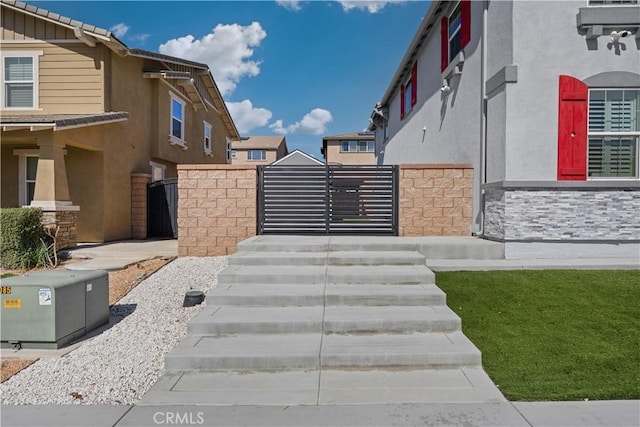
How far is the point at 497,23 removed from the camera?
6.91 metres

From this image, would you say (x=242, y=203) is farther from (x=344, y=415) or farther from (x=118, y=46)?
(x=118, y=46)

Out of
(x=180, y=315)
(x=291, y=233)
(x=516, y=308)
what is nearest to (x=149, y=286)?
(x=180, y=315)

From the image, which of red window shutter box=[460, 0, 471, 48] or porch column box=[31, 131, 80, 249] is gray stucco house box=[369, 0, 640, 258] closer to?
red window shutter box=[460, 0, 471, 48]

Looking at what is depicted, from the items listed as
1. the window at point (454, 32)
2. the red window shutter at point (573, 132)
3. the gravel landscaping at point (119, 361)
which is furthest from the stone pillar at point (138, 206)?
the red window shutter at point (573, 132)

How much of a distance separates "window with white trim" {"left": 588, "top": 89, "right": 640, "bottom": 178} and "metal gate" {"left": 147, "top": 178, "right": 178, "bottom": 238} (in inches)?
426

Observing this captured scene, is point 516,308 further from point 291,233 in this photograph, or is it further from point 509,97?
point 291,233

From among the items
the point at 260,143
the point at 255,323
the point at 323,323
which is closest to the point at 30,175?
the point at 255,323

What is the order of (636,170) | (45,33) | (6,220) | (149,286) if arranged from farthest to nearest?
(45,33) < (6,220) < (636,170) < (149,286)

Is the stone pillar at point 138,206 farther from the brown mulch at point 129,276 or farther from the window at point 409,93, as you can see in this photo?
the window at point 409,93

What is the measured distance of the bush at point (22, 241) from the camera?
741 cm

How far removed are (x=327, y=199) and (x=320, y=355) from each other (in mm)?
4426

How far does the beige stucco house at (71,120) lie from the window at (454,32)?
8.96 metres

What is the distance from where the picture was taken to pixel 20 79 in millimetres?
10766

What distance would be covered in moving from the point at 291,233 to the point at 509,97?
4.78m
